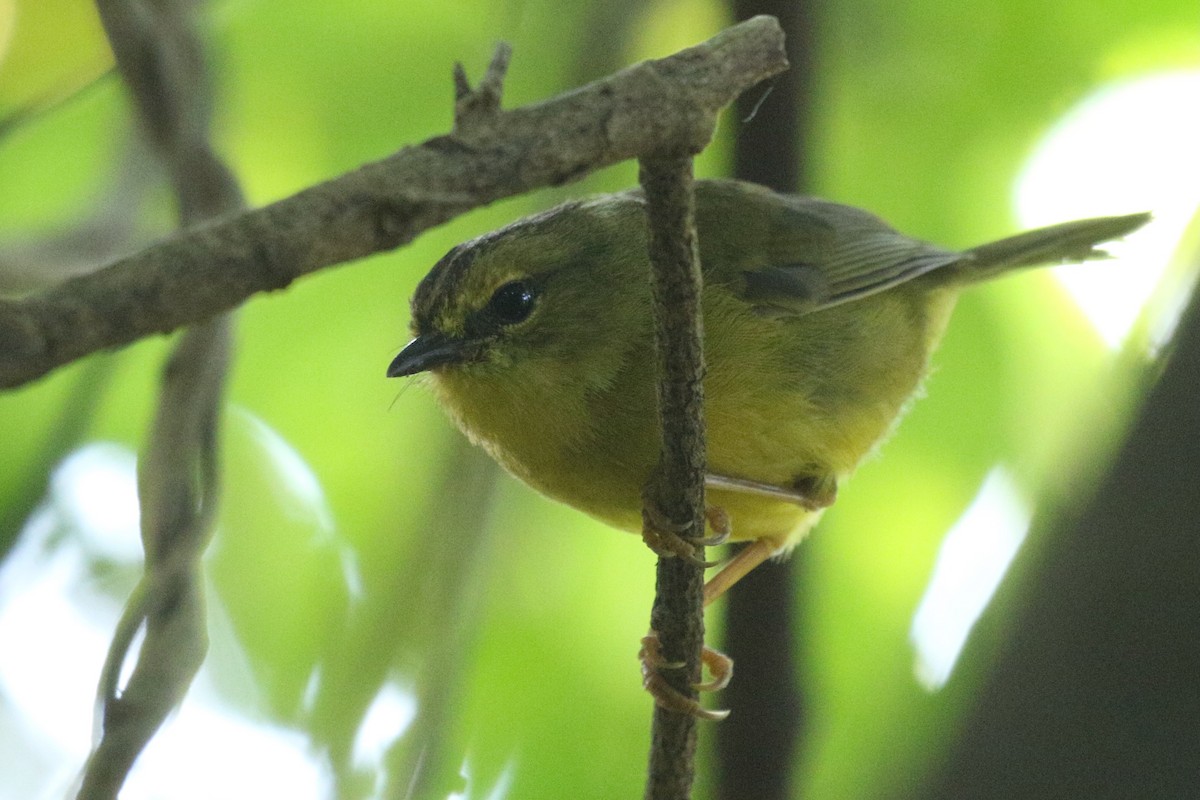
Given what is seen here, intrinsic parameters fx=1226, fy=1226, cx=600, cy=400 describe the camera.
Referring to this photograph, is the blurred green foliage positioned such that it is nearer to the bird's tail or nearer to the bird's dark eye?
the bird's tail

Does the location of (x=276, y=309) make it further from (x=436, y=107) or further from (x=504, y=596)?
(x=504, y=596)

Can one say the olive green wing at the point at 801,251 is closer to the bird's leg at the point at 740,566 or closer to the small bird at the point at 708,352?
the small bird at the point at 708,352

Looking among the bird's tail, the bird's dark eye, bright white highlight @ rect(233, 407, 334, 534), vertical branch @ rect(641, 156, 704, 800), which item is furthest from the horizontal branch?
bright white highlight @ rect(233, 407, 334, 534)

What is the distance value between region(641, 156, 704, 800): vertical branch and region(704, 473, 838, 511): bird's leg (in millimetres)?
506

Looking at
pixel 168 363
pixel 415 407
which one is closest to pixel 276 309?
pixel 415 407

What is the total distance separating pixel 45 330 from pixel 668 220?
1023mm

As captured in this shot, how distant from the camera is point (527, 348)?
3.27 m

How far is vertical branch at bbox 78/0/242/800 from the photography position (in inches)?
95.7

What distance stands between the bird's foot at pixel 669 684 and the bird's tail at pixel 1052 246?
1616 mm

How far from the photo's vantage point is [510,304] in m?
3.30

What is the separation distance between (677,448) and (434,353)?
1.10 metres

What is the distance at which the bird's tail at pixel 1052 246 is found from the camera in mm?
3982

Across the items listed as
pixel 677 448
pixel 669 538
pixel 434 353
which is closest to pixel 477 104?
pixel 677 448

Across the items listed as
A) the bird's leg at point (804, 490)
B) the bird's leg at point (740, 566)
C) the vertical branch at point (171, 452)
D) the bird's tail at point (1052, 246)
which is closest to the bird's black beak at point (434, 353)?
the vertical branch at point (171, 452)
